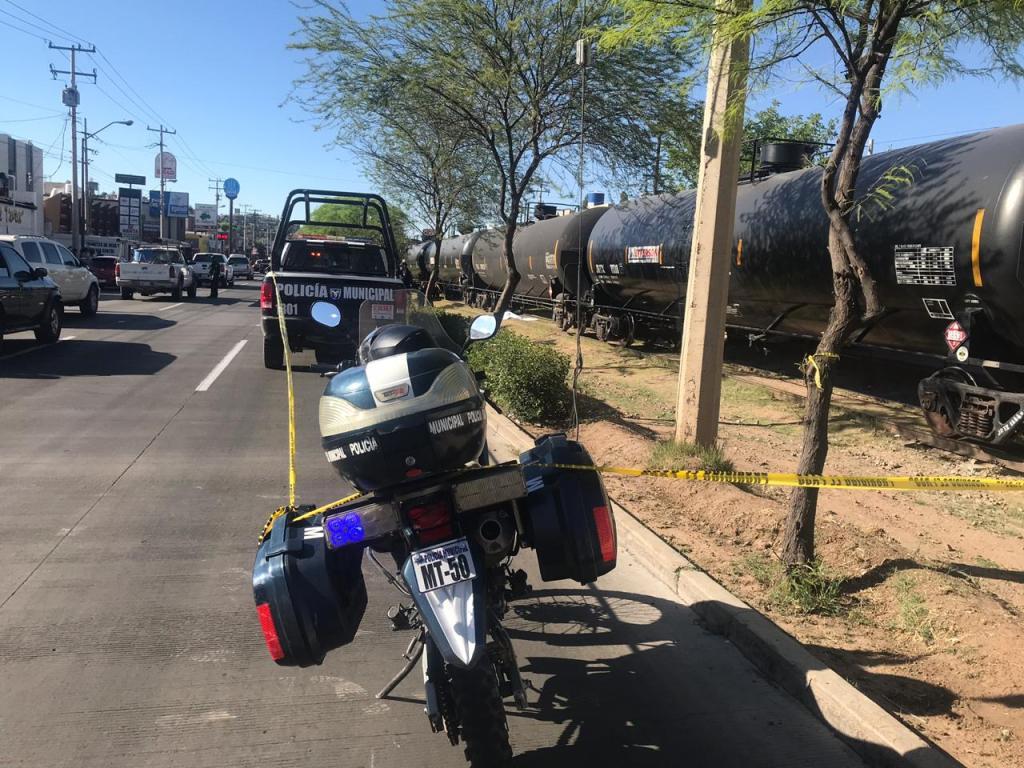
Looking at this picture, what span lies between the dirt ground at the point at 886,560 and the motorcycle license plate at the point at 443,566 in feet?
6.66

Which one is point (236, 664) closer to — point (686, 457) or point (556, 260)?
point (686, 457)

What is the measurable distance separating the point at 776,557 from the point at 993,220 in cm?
387

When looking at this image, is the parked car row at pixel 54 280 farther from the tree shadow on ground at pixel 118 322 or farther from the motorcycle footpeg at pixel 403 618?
the motorcycle footpeg at pixel 403 618

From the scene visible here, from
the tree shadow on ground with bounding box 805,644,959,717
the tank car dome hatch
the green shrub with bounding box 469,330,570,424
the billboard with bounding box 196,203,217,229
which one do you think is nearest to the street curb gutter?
the tree shadow on ground with bounding box 805,644,959,717

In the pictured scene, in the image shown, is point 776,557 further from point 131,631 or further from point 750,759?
point 131,631

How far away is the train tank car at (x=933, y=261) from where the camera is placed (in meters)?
6.59

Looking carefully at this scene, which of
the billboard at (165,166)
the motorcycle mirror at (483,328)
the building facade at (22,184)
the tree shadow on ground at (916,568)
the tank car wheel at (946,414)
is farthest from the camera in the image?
the billboard at (165,166)

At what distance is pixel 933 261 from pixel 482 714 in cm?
660

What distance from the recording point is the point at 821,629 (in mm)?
3916

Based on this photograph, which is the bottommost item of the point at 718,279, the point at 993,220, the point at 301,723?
the point at 301,723

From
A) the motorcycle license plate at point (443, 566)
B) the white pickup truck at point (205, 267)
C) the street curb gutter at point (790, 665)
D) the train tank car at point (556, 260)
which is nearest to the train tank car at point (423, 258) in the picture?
the white pickup truck at point (205, 267)

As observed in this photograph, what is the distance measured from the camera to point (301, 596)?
2.47 meters

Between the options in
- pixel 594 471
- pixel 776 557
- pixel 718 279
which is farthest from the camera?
pixel 718 279

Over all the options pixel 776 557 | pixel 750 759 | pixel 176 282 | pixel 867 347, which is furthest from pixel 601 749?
pixel 176 282
